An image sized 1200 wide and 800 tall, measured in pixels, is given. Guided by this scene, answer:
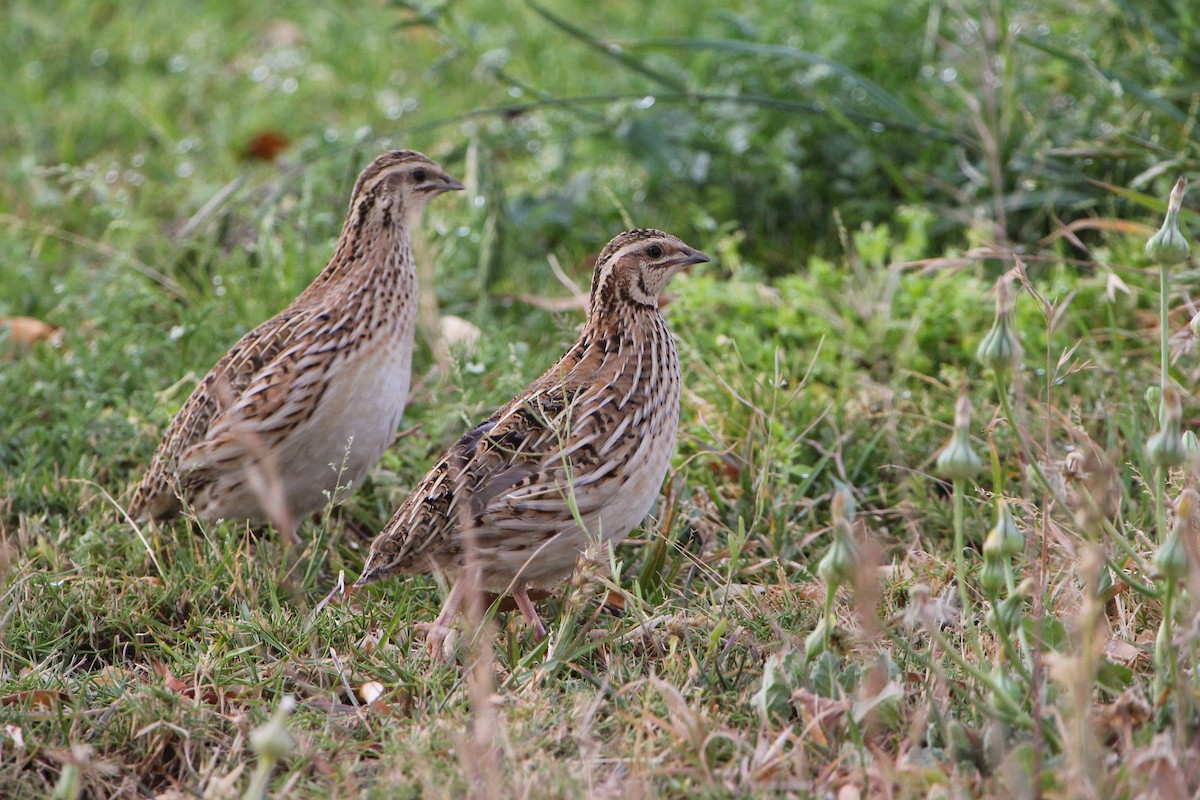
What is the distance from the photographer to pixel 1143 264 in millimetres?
5715

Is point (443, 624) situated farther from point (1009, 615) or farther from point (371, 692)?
point (1009, 615)

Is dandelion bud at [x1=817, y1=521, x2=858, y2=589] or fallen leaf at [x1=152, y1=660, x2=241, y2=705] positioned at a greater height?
dandelion bud at [x1=817, y1=521, x2=858, y2=589]

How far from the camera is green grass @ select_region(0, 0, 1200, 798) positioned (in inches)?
130

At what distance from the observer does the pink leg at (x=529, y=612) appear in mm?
4047

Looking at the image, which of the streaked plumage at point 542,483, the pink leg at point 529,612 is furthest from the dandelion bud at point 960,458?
the pink leg at point 529,612

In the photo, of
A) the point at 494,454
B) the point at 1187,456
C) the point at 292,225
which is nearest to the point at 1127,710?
the point at 1187,456

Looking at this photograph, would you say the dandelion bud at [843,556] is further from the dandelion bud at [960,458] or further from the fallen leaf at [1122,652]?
the fallen leaf at [1122,652]

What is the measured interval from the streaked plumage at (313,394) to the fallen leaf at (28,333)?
133cm

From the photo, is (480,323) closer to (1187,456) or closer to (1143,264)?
(1143,264)

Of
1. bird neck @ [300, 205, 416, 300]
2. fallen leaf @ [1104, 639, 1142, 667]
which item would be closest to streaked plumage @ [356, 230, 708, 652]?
bird neck @ [300, 205, 416, 300]

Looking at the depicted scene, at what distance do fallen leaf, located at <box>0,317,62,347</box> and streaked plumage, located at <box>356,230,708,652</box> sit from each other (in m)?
2.58

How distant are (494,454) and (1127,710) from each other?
69.7 inches

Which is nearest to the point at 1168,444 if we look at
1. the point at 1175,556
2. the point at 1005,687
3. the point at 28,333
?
the point at 1175,556

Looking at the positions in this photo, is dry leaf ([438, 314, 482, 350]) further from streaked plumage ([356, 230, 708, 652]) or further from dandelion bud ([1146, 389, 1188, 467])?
dandelion bud ([1146, 389, 1188, 467])
